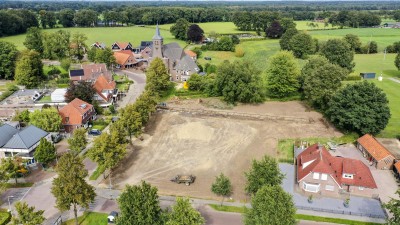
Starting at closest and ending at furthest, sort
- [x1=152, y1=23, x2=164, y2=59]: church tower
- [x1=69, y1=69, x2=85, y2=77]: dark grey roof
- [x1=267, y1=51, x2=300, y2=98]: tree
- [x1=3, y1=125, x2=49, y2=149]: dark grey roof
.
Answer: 1. [x1=3, y1=125, x2=49, y2=149]: dark grey roof
2. [x1=267, y1=51, x2=300, y2=98]: tree
3. [x1=69, y1=69, x2=85, y2=77]: dark grey roof
4. [x1=152, y1=23, x2=164, y2=59]: church tower

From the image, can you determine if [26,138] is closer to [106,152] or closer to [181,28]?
[106,152]

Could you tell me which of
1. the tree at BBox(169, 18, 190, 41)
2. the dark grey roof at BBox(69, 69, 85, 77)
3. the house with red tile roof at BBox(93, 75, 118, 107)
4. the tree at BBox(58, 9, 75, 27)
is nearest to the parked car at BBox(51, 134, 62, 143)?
the house with red tile roof at BBox(93, 75, 118, 107)

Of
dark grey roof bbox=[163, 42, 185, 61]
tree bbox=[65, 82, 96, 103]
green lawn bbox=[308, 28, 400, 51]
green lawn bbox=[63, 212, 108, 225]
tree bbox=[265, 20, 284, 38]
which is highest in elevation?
tree bbox=[265, 20, 284, 38]

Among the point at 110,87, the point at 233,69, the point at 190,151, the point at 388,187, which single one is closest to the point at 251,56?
the point at 233,69

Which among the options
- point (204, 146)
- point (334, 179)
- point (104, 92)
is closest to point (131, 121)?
point (204, 146)

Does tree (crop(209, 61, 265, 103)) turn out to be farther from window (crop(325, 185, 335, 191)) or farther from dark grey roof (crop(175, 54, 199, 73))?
window (crop(325, 185, 335, 191))

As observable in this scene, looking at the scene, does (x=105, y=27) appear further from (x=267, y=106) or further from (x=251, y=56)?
(x=267, y=106)

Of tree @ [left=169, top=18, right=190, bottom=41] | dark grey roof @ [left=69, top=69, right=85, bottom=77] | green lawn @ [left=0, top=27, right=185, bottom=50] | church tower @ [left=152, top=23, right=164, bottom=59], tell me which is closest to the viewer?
dark grey roof @ [left=69, top=69, right=85, bottom=77]
